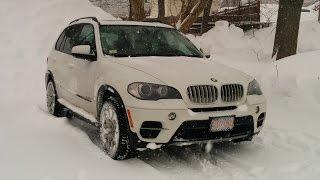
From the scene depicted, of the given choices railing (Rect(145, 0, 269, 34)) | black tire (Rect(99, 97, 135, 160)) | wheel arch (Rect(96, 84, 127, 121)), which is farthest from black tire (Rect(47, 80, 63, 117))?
railing (Rect(145, 0, 269, 34))

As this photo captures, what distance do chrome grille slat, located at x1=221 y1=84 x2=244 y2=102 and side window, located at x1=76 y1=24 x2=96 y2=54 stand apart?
1.99m

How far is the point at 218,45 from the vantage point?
18812 mm

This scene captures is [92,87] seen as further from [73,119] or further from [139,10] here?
[139,10]

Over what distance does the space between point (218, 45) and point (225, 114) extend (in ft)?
43.3

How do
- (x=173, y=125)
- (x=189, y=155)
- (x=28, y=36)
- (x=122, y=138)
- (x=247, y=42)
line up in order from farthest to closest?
(x=247, y=42)
(x=28, y=36)
(x=189, y=155)
(x=122, y=138)
(x=173, y=125)

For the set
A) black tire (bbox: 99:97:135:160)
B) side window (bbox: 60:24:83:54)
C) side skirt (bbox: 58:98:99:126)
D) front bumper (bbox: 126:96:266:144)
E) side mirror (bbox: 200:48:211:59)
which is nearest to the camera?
front bumper (bbox: 126:96:266:144)

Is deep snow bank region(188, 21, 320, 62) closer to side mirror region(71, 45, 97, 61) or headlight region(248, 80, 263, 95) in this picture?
headlight region(248, 80, 263, 95)

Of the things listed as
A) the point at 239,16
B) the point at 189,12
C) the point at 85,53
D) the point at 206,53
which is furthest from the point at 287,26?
the point at 239,16

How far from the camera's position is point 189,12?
15.8 meters

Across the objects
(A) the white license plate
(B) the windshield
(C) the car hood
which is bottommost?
(A) the white license plate

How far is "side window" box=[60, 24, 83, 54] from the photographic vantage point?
8.16 metres

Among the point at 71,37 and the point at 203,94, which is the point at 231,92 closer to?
the point at 203,94

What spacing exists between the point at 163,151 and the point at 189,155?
38cm

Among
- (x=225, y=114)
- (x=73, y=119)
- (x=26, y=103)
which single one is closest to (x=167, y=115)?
(x=225, y=114)
